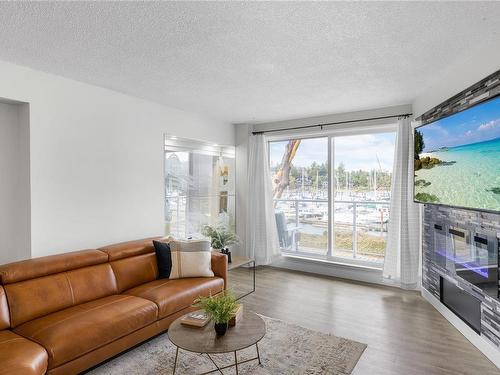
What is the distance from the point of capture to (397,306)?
12.1 feet

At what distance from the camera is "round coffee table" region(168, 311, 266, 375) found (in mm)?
2014

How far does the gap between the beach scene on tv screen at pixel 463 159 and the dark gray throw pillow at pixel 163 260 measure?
2903 mm

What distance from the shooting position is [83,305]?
2684mm

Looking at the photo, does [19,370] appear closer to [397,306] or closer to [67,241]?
[67,241]

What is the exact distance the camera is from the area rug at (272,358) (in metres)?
2.40

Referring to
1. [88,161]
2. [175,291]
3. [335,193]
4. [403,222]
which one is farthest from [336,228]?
[88,161]

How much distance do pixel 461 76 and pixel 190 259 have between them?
126 inches

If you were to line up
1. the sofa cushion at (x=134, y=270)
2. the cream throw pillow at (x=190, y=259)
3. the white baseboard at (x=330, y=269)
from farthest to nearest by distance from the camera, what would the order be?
the white baseboard at (x=330, y=269) → the cream throw pillow at (x=190, y=259) → the sofa cushion at (x=134, y=270)

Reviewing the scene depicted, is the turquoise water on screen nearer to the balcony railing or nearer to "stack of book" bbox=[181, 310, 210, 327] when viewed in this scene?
the balcony railing

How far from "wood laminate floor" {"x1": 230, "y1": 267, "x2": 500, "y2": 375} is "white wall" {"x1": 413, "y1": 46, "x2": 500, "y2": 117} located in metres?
2.29

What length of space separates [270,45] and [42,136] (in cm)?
229

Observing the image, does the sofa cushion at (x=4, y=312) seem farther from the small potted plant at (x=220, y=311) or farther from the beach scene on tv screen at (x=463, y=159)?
the beach scene on tv screen at (x=463, y=159)

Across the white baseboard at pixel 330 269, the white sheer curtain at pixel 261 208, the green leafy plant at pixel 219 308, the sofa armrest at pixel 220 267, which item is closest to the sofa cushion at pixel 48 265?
the sofa armrest at pixel 220 267

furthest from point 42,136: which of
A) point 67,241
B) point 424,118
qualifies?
point 424,118
